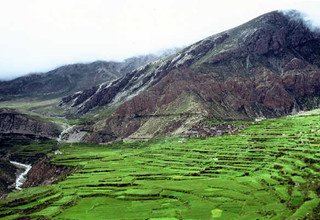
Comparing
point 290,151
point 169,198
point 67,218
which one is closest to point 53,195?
point 67,218

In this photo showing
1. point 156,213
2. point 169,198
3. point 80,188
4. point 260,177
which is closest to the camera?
point 156,213

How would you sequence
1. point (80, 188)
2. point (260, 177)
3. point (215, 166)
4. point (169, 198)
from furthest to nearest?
point (215, 166) < point (80, 188) < point (260, 177) < point (169, 198)

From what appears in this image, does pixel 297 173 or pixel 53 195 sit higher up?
pixel 53 195

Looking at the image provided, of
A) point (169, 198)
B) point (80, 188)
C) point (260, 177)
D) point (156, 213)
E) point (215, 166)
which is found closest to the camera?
point (156, 213)

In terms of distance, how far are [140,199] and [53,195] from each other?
36769 millimetres

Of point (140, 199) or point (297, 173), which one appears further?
point (297, 173)

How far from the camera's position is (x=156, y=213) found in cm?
13012

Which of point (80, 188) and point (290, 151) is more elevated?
point (80, 188)

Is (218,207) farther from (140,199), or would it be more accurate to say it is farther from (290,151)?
(290,151)

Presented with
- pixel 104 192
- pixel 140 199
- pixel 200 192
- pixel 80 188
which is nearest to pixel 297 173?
pixel 200 192

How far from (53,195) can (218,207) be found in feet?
208

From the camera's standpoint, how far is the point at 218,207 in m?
131

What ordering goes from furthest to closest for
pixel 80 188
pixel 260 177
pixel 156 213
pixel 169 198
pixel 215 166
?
pixel 215 166
pixel 80 188
pixel 260 177
pixel 169 198
pixel 156 213

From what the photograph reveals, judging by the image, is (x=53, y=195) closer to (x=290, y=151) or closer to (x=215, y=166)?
(x=215, y=166)
